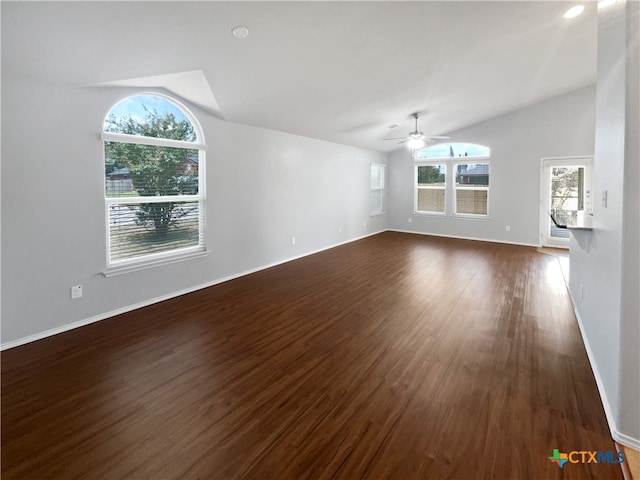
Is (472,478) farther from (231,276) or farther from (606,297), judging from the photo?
(231,276)

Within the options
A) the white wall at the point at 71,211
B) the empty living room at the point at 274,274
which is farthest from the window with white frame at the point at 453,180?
the white wall at the point at 71,211

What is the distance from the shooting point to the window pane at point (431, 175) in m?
8.83

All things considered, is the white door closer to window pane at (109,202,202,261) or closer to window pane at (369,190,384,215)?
window pane at (369,190,384,215)

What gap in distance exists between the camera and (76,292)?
330 cm

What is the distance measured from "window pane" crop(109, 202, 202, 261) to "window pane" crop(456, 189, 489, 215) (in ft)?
22.3

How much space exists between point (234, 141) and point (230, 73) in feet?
4.65

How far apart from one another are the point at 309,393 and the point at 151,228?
294 centimetres

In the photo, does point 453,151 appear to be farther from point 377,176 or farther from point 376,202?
point 376,202

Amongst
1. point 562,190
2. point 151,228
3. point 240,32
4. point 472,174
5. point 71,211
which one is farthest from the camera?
point 472,174

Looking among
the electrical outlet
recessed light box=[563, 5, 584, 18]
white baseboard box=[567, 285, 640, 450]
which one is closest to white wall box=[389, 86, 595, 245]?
recessed light box=[563, 5, 584, 18]

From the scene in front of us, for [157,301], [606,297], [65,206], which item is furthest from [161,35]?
[606,297]

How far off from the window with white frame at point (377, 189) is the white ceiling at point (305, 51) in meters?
3.28

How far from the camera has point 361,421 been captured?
6.45ft

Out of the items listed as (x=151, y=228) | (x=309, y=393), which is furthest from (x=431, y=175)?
(x=309, y=393)
